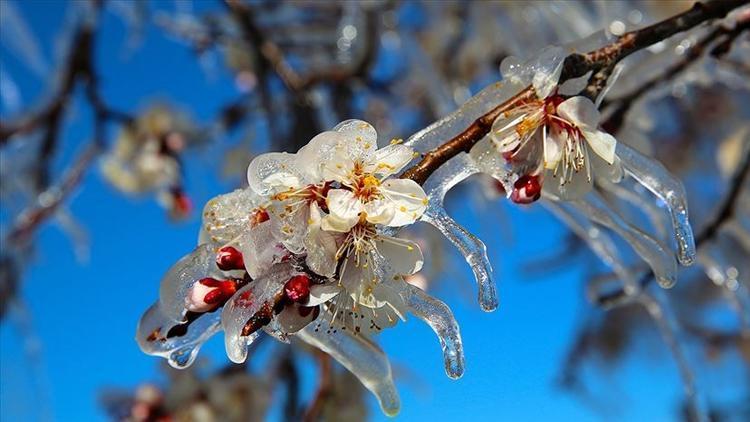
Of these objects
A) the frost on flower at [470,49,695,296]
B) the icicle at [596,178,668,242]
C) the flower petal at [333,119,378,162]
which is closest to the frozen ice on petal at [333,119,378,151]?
the flower petal at [333,119,378,162]

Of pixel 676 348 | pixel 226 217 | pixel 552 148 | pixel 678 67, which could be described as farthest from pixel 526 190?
pixel 676 348

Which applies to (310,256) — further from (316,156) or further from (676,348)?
(676,348)

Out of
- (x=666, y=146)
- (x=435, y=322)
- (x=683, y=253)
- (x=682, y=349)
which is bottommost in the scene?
(x=666, y=146)

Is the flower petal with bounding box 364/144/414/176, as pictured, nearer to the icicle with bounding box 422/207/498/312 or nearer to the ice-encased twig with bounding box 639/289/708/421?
the icicle with bounding box 422/207/498/312

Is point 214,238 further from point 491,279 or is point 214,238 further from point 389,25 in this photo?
point 389,25

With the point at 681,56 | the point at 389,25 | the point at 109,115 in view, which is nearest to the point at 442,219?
the point at 681,56

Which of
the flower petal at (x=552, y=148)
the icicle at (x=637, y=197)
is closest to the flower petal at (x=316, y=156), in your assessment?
the flower petal at (x=552, y=148)
